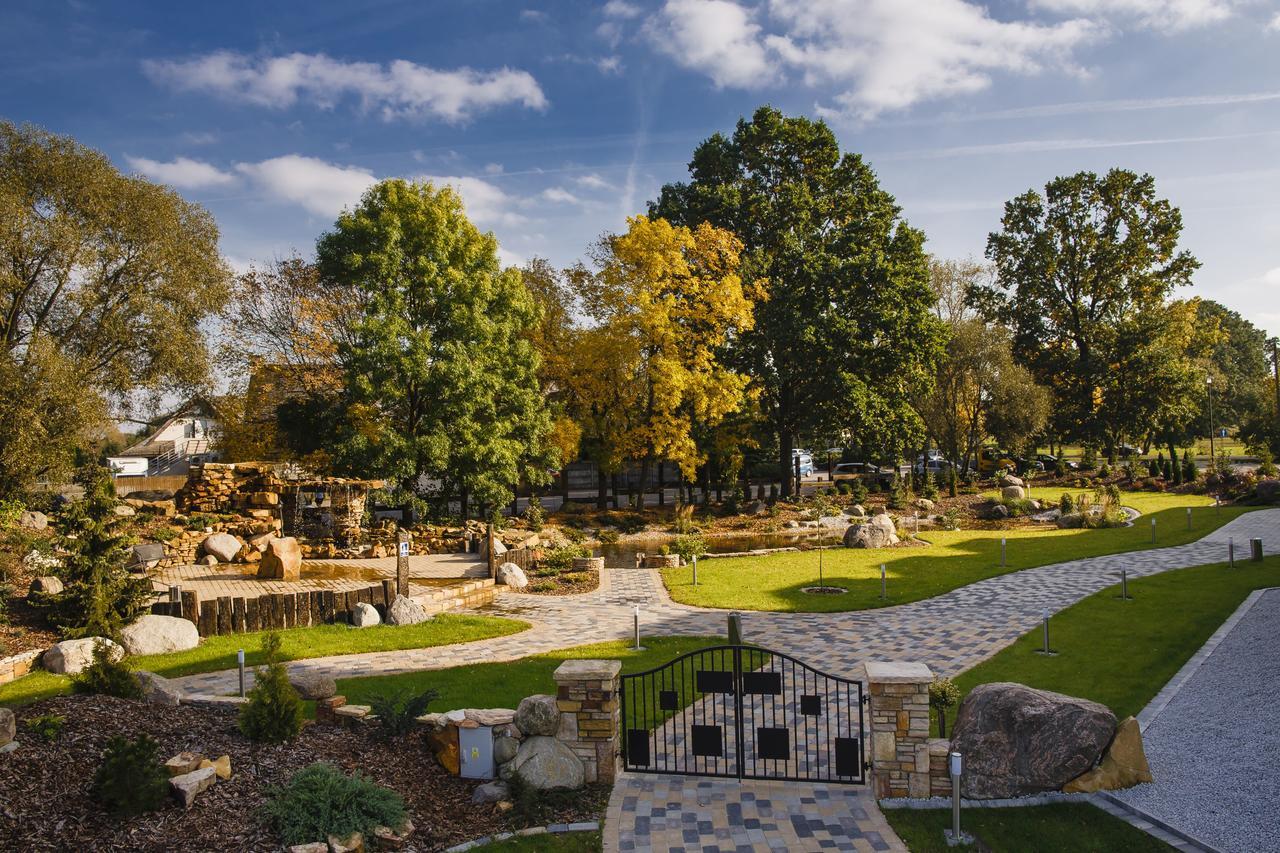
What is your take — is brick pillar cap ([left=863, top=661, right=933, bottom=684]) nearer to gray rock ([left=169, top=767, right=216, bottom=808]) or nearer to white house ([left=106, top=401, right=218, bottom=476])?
gray rock ([left=169, top=767, right=216, bottom=808])

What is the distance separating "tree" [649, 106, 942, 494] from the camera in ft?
121

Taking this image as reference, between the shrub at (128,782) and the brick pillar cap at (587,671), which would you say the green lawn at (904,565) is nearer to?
the brick pillar cap at (587,671)

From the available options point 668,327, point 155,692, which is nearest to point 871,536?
point 668,327

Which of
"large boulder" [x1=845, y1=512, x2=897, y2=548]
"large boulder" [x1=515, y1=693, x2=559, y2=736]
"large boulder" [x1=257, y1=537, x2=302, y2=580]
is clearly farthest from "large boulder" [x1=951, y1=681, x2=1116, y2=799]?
"large boulder" [x1=845, y1=512, x2=897, y2=548]

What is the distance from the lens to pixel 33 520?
76.2 ft

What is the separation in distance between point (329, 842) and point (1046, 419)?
53348 millimetres

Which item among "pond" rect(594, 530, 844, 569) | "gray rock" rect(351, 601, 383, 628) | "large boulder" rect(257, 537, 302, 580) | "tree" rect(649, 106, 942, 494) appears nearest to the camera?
"gray rock" rect(351, 601, 383, 628)

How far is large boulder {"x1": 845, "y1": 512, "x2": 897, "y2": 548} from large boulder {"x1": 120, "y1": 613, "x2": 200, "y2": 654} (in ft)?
71.5

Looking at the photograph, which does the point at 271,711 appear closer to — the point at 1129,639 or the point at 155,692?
the point at 155,692

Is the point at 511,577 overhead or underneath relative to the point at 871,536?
underneath

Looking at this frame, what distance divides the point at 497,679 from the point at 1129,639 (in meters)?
11.9

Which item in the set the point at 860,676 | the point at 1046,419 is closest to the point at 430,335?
the point at 860,676

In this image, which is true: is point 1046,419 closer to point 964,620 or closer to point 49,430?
point 964,620

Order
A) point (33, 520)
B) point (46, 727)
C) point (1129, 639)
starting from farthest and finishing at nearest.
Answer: point (33, 520)
point (1129, 639)
point (46, 727)
